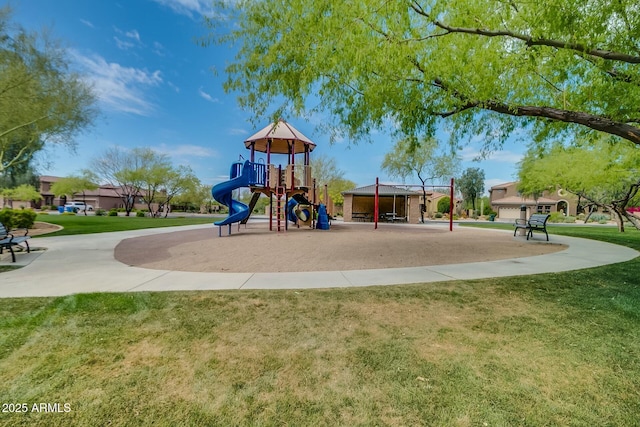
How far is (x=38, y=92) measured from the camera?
13008 mm

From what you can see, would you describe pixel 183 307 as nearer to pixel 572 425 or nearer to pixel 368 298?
pixel 368 298

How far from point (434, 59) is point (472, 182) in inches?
2426

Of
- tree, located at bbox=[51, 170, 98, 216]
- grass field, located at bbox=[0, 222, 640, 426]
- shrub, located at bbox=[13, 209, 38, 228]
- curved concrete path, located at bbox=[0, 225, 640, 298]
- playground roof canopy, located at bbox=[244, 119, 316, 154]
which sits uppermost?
playground roof canopy, located at bbox=[244, 119, 316, 154]

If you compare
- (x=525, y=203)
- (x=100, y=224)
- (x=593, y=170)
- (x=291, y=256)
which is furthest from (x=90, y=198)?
(x=525, y=203)

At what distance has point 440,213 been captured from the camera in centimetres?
4856

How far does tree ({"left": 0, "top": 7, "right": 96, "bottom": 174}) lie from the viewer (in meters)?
11.9

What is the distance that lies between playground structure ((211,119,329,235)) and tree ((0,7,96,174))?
776cm

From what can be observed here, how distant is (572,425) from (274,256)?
725 cm

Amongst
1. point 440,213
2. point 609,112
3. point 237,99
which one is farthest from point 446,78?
point 440,213

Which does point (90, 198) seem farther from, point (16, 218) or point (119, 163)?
point (16, 218)

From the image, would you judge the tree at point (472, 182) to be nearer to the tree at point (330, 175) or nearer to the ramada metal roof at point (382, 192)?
the tree at point (330, 175)

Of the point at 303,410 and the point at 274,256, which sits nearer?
the point at 303,410

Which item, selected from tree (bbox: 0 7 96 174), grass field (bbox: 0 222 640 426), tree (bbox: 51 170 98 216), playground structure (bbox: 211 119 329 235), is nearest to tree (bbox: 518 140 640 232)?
playground structure (bbox: 211 119 329 235)

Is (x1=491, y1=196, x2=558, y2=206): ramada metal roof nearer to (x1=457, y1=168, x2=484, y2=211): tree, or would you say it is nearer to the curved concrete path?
(x1=457, y1=168, x2=484, y2=211): tree
